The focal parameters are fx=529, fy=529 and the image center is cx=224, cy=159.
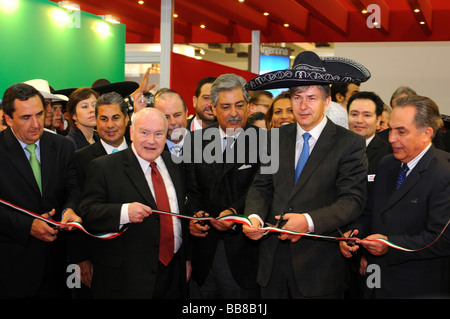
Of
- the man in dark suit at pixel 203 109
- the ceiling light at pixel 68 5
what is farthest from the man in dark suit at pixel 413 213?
the ceiling light at pixel 68 5

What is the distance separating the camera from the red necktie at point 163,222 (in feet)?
10.9

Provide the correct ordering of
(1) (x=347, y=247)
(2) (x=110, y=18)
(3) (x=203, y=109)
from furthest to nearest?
(2) (x=110, y=18) → (3) (x=203, y=109) → (1) (x=347, y=247)

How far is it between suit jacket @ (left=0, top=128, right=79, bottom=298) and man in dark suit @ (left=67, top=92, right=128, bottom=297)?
157 mm

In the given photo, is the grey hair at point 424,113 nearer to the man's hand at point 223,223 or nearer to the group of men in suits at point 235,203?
the group of men in suits at point 235,203

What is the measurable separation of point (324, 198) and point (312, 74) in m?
0.71

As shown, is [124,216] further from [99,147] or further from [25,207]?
[99,147]

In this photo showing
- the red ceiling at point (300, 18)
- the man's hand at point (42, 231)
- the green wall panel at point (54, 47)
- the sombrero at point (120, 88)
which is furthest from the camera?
the red ceiling at point (300, 18)

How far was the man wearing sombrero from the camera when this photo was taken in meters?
2.99

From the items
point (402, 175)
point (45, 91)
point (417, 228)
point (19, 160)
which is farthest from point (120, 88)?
point (417, 228)

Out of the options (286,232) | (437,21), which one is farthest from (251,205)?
(437,21)

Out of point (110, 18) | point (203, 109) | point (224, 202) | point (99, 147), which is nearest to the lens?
point (224, 202)

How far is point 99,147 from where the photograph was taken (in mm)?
3885

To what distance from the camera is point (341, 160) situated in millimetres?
3037

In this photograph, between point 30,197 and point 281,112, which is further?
point 281,112
